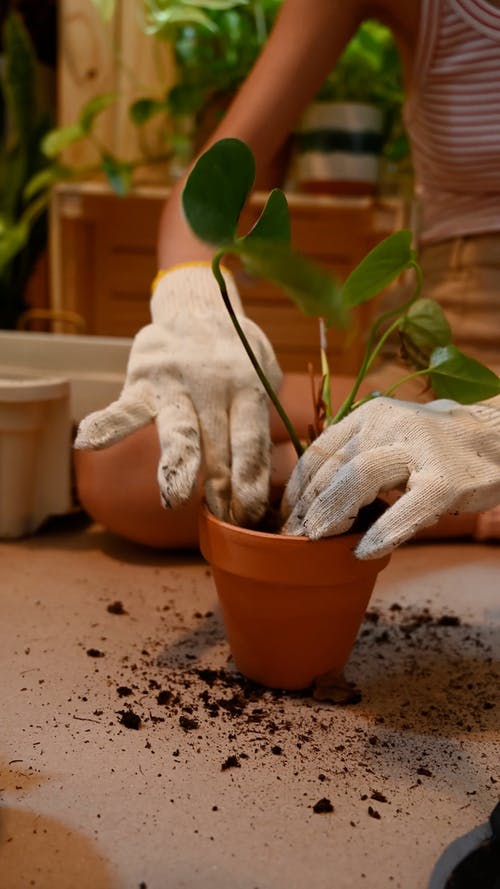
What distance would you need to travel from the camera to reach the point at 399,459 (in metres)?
0.56

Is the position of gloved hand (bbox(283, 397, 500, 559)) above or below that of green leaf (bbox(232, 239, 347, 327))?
below

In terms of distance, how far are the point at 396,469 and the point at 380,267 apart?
0.53ft

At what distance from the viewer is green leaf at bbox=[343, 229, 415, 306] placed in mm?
Result: 559

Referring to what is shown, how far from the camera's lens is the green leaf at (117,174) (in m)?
1.50

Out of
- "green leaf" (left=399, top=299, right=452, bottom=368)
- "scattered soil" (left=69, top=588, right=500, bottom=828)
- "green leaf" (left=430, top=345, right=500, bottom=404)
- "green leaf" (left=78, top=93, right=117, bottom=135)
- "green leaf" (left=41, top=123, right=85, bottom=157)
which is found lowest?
"scattered soil" (left=69, top=588, right=500, bottom=828)

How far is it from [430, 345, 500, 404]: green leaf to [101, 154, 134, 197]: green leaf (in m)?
1.09

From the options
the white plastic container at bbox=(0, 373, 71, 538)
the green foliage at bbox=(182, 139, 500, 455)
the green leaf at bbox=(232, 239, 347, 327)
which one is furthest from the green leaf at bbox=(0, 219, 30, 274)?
the green leaf at bbox=(232, 239, 347, 327)

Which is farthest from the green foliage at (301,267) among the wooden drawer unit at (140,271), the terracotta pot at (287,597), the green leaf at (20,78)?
the green leaf at (20,78)

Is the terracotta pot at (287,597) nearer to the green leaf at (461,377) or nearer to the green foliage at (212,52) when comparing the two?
the green leaf at (461,377)

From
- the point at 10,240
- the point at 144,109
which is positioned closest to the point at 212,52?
the point at 144,109

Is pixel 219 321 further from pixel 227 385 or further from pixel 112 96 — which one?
pixel 112 96

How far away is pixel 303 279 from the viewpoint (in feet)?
1.16

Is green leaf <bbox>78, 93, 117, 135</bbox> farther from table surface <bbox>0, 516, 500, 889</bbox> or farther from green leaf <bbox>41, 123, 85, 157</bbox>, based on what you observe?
table surface <bbox>0, 516, 500, 889</bbox>

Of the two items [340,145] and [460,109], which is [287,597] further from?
[340,145]
